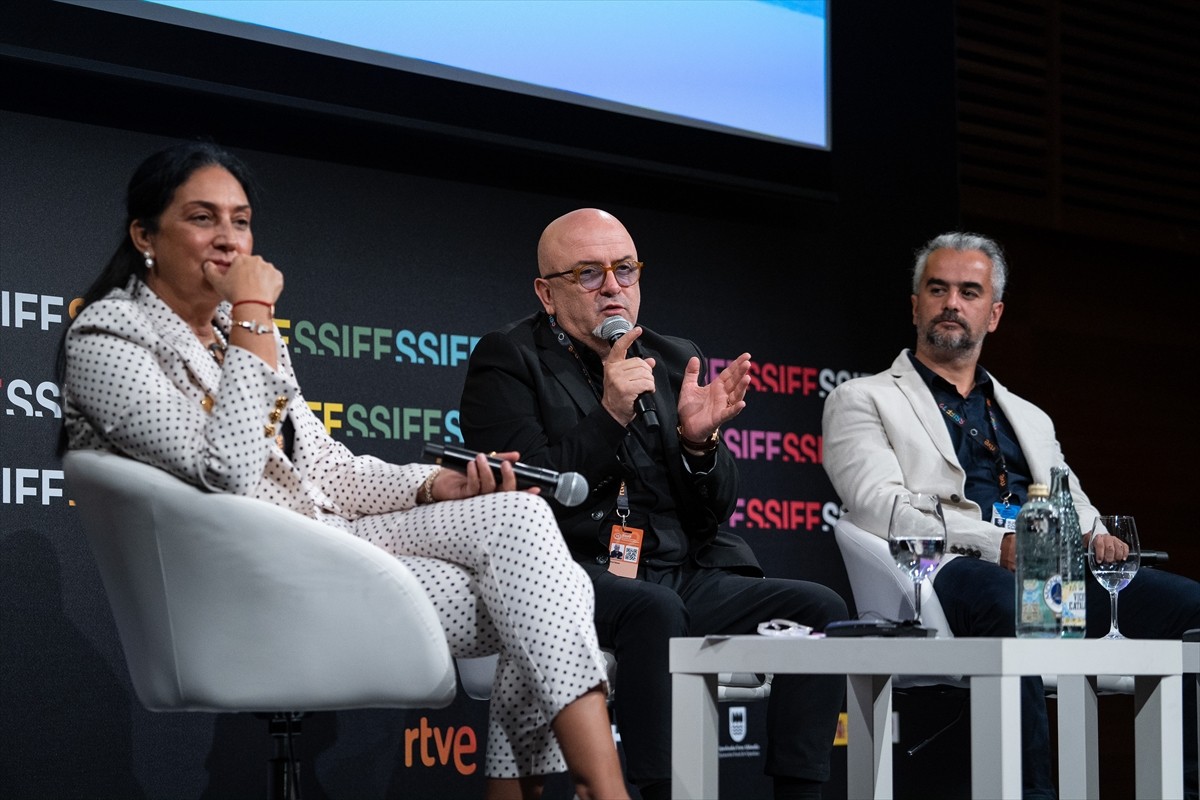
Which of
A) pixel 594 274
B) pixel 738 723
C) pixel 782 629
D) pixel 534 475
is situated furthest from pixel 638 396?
pixel 738 723

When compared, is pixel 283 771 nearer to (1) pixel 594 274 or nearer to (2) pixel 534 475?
(2) pixel 534 475

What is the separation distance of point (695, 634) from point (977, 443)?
124cm

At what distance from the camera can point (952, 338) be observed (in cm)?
381

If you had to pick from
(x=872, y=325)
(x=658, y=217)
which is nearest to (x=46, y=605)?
(x=658, y=217)

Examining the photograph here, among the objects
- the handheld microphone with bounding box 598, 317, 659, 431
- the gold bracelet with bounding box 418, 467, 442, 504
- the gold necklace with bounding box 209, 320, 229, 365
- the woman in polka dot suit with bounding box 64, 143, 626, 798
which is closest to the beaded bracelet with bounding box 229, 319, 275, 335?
the woman in polka dot suit with bounding box 64, 143, 626, 798

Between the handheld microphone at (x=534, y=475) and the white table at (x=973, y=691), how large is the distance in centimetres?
33

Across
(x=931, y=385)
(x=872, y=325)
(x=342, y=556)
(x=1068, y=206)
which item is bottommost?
(x=342, y=556)

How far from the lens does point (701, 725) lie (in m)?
2.19

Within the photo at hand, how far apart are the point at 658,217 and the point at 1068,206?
1761 millimetres

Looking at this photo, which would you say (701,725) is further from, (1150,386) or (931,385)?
(1150,386)

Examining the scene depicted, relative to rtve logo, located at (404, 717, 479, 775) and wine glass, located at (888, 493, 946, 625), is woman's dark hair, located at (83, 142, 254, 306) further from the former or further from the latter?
rtve logo, located at (404, 717, 479, 775)

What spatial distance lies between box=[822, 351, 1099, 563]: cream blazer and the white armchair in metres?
1.50

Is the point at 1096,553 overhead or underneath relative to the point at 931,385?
underneath

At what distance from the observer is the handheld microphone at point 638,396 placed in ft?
9.44
